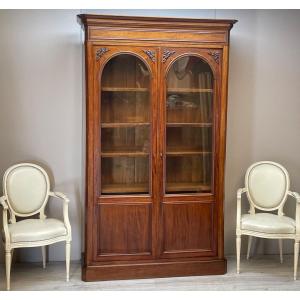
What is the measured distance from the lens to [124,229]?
3812mm

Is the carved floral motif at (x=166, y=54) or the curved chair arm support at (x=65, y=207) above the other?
the carved floral motif at (x=166, y=54)

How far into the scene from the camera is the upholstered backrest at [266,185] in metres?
4.13

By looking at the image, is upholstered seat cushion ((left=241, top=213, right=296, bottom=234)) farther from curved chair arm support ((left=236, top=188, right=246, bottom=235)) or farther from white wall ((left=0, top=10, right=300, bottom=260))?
white wall ((left=0, top=10, right=300, bottom=260))

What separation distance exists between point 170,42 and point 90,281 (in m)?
2.01

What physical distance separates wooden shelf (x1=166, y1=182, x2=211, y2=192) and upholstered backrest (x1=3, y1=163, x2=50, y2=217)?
1.05 meters

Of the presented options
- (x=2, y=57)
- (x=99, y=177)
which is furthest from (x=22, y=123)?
(x=99, y=177)

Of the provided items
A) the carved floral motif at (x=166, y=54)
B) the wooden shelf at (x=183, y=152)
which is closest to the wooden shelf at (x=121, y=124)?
the wooden shelf at (x=183, y=152)

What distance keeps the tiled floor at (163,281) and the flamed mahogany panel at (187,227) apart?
0.85 ft

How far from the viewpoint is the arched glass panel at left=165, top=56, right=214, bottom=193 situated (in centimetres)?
381

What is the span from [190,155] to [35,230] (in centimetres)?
139

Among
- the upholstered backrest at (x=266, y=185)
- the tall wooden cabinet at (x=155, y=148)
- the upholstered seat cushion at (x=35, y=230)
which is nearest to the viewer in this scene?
the upholstered seat cushion at (x=35, y=230)

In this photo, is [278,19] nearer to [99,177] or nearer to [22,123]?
[99,177]

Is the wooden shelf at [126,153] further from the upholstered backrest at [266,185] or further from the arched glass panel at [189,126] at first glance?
the upholstered backrest at [266,185]

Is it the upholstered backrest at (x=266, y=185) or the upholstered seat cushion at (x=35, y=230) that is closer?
the upholstered seat cushion at (x=35, y=230)
